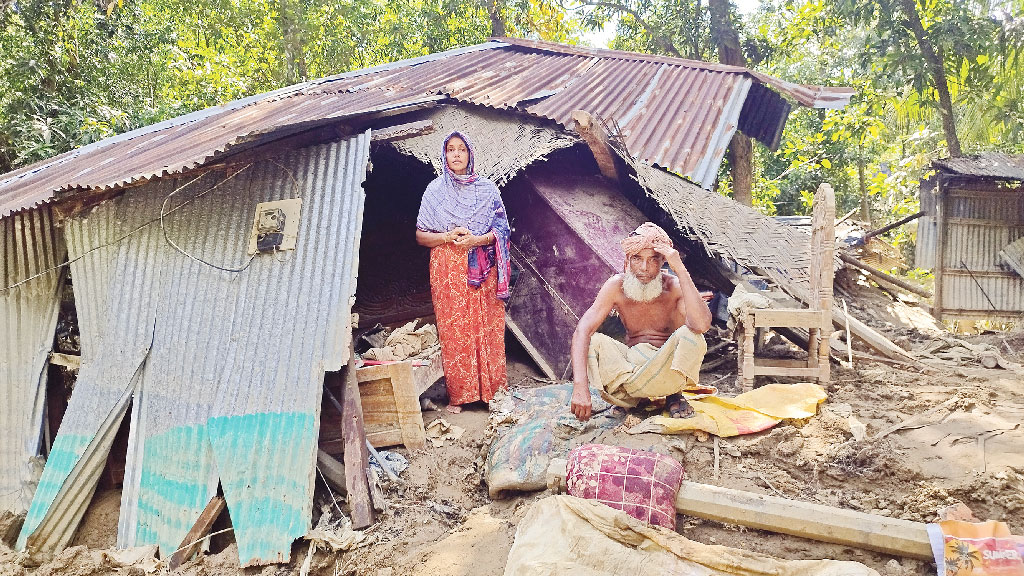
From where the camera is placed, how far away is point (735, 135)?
36.0 ft

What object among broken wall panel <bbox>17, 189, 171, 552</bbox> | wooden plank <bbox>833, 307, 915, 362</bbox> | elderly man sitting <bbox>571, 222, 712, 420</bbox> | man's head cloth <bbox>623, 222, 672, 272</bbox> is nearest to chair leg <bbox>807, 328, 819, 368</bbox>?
wooden plank <bbox>833, 307, 915, 362</bbox>

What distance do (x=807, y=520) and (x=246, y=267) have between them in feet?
11.7

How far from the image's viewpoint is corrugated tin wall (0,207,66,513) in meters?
3.99

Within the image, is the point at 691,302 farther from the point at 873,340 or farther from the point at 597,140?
the point at 873,340

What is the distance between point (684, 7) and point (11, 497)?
12140mm

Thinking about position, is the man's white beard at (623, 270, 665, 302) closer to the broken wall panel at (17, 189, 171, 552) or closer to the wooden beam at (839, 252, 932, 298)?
the broken wall panel at (17, 189, 171, 552)

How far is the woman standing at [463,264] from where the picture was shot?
4926 millimetres

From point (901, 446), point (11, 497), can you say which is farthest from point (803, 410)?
point (11, 497)

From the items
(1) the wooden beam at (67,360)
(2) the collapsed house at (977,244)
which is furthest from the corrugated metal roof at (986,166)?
(1) the wooden beam at (67,360)

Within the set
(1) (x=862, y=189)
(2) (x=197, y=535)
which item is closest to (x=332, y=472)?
(2) (x=197, y=535)

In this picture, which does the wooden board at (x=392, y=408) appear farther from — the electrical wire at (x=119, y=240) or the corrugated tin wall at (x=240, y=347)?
the electrical wire at (x=119, y=240)

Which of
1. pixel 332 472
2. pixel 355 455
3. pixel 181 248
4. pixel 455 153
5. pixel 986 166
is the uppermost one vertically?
pixel 986 166

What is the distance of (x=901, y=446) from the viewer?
3400 mm

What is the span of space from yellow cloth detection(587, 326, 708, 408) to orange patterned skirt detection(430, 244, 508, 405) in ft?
4.29
